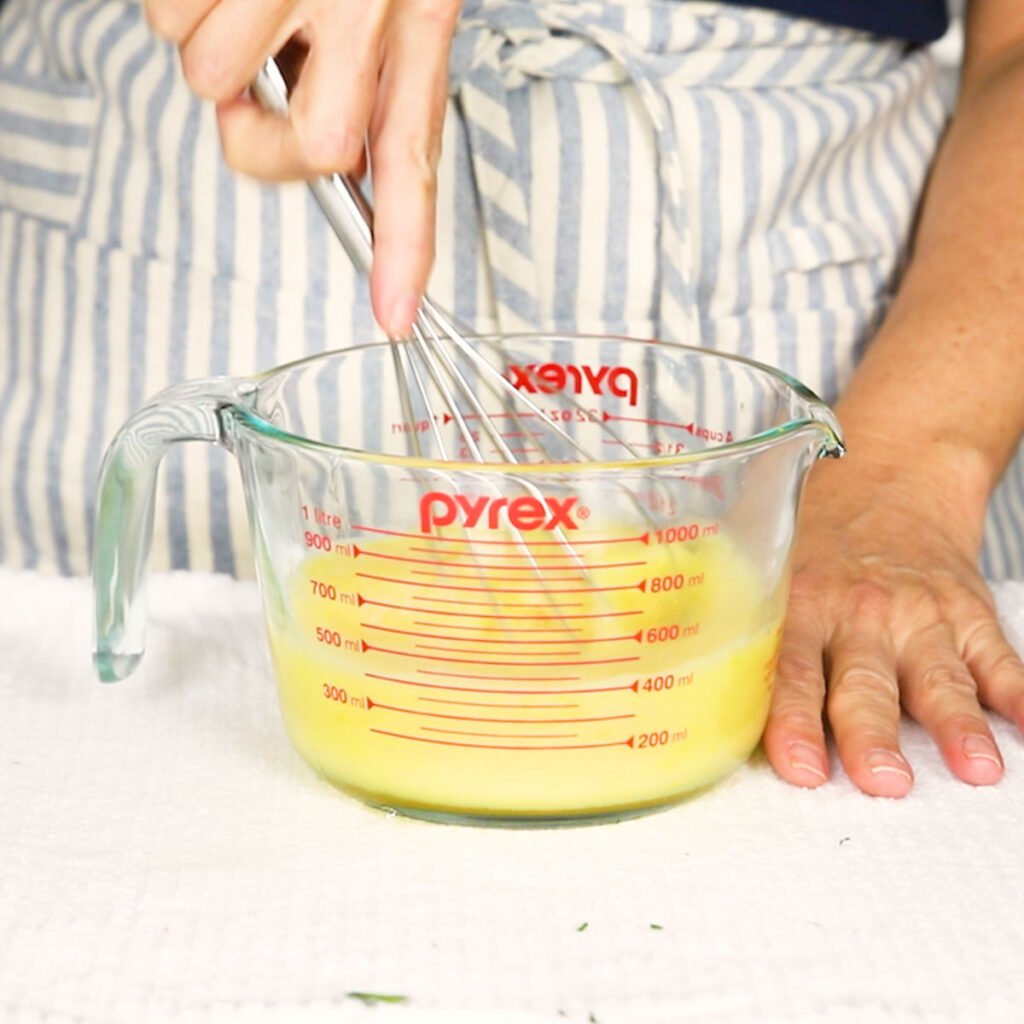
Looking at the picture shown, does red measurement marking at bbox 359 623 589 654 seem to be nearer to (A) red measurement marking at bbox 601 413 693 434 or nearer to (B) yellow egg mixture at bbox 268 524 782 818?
(B) yellow egg mixture at bbox 268 524 782 818

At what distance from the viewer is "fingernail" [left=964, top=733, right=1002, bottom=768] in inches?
26.3

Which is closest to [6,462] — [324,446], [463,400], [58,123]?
[58,123]

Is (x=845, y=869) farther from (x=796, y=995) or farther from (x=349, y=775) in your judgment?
(x=349, y=775)

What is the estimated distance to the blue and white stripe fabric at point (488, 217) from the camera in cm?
95

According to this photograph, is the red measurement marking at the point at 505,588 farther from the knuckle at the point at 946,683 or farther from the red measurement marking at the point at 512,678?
the knuckle at the point at 946,683

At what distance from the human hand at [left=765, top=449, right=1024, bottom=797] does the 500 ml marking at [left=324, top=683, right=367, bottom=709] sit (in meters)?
0.18

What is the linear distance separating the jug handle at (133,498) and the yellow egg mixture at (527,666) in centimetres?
8

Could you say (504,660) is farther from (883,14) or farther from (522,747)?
(883,14)

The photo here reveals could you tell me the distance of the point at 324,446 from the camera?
1.89 ft

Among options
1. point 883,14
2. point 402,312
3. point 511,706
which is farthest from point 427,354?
point 883,14

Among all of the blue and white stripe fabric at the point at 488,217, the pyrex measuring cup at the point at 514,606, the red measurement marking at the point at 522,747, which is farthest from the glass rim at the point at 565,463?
the blue and white stripe fabric at the point at 488,217

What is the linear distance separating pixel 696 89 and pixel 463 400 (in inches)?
12.4

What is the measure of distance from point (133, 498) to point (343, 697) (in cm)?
14

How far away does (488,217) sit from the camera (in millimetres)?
946
